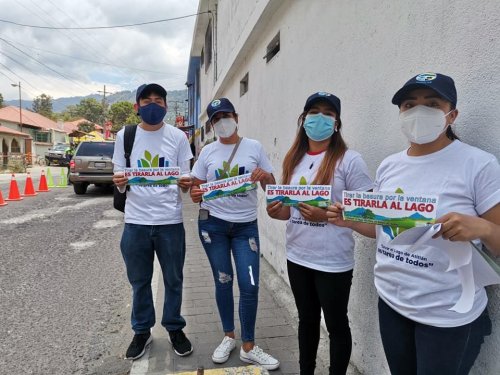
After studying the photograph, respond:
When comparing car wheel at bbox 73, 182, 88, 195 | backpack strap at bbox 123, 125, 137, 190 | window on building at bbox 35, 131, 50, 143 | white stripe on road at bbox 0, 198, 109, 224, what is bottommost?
white stripe on road at bbox 0, 198, 109, 224

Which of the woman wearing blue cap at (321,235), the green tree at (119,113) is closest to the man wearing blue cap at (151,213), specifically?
the woman wearing blue cap at (321,235)

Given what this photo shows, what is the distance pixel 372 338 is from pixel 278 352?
0.90 metres

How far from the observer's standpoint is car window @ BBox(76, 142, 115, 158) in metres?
12.8

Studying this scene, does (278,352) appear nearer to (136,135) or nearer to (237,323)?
(237,323)

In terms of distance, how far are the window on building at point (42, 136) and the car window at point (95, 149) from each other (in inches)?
1698

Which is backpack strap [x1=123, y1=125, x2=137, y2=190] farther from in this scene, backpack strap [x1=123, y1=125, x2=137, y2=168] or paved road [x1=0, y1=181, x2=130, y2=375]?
paved road [x1=0, y1=181, x2=130, y2=375]

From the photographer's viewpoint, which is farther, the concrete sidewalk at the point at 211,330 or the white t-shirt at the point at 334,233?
the concrete sidewalk at the point at 211,330

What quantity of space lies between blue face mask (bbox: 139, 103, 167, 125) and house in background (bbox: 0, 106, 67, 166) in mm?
30511

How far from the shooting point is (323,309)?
2357mm

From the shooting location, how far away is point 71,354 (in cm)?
323

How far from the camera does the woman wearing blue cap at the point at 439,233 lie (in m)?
1.46

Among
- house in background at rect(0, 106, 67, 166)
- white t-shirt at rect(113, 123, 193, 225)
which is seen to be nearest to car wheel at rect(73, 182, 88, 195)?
white t-shirt at rect(113, 123, 193, 225)

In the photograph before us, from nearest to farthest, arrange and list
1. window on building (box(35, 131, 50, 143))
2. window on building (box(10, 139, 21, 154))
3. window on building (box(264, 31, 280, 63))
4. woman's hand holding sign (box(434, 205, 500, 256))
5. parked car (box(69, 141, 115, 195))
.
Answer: woman's hand holding sign (box(434, 205, 500, 256)) < window on building (box(264, 31, 280, 63)) < parked car (box(69, 141, 115, 195)) < window on building (box(10, 139, 21, 154)) < window on building (box(35, 131, 50, 143))

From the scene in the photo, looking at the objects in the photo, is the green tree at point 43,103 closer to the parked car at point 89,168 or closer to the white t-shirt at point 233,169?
the parked car at point 89,168
